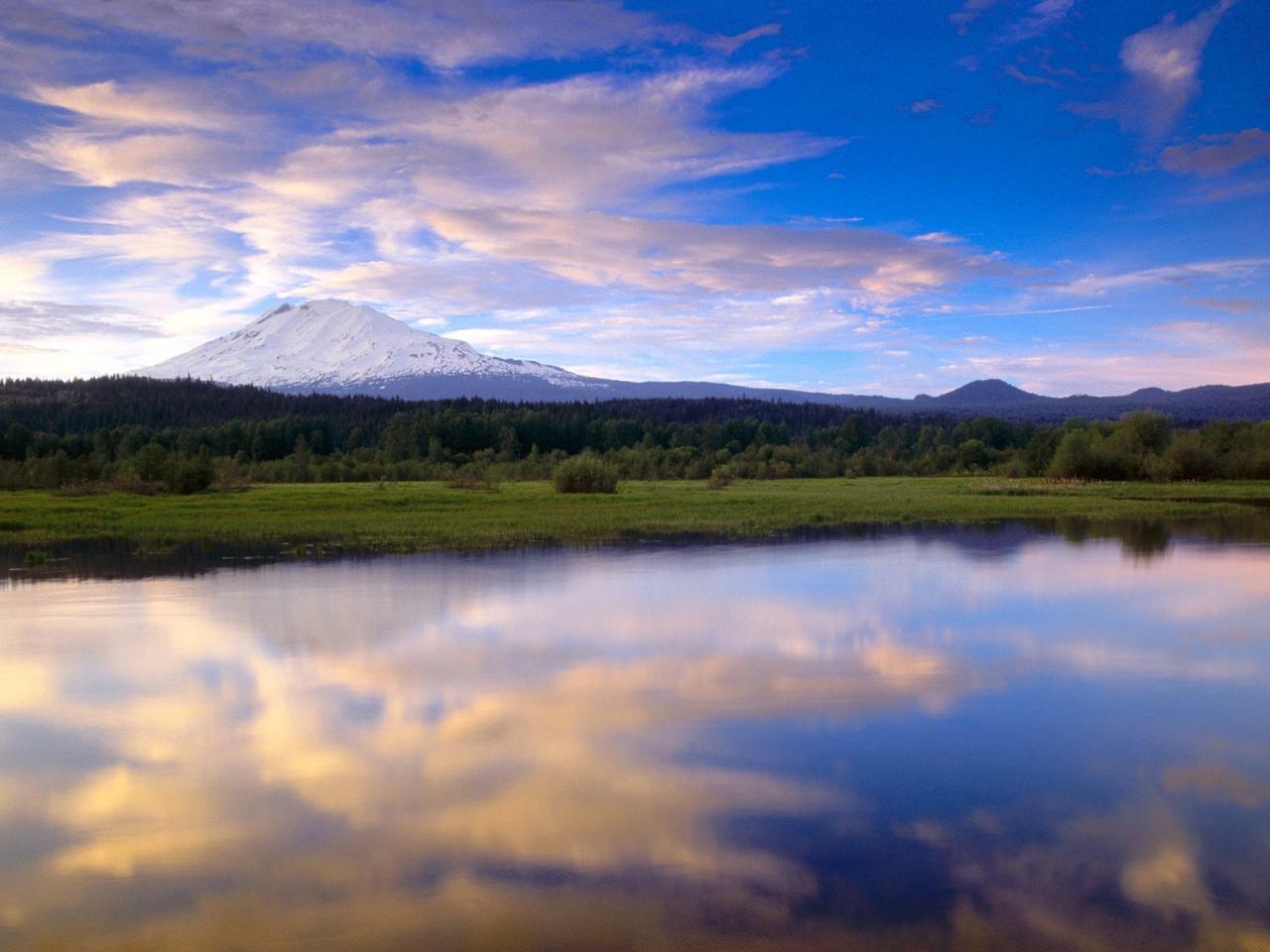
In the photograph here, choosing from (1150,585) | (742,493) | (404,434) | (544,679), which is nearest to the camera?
(544,679)

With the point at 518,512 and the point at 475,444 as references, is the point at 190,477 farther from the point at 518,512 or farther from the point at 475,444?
the point at 475,444

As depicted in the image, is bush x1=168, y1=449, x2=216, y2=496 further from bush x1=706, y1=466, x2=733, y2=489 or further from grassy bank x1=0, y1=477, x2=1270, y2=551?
bush x1=706, y1=466, x2=733, y2=489

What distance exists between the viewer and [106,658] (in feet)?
48.2

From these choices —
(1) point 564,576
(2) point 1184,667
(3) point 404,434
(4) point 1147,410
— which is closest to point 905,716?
(2) point 1184,667

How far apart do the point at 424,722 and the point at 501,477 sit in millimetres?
61821

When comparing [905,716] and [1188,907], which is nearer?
[1188,907]

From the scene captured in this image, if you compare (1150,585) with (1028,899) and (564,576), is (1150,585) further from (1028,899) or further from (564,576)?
(1028,899)

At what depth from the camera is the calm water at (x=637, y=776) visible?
21.8 feet

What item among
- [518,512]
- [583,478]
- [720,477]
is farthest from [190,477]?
[720,477]

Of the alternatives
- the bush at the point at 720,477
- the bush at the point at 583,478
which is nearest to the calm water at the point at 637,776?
the bush at the point at 583,478

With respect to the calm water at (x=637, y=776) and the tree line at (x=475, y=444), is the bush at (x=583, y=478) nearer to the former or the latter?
the tree line at (x=475, y=444)

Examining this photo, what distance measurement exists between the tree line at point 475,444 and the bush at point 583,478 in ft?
Answer: 18.3

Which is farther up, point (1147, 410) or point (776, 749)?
point (1147, 410)

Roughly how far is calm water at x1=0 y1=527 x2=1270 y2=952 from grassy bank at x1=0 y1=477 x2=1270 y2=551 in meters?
14.9
